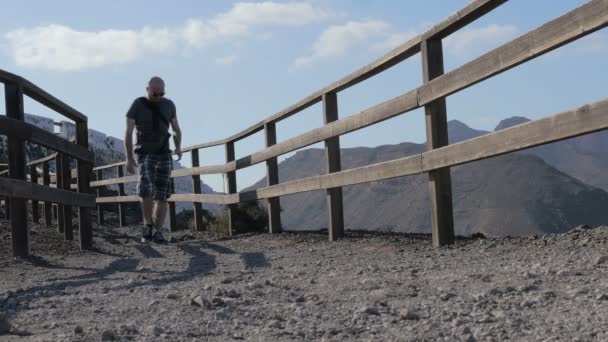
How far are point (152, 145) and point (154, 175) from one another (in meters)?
0.34

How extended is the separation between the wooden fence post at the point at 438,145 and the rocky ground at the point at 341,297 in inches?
7.8

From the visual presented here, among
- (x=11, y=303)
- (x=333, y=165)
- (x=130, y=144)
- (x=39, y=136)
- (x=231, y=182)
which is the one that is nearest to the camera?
(x=11, y=303)

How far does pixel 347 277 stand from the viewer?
440 cm

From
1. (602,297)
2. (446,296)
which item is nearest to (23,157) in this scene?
(446,296)

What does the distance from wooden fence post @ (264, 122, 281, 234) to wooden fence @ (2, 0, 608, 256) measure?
186mm

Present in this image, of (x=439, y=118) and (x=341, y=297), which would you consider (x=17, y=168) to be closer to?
(x=439, y=118)

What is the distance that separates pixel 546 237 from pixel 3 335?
3.62m

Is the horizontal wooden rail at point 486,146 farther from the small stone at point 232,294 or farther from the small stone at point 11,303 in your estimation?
the small stone at point 11,303

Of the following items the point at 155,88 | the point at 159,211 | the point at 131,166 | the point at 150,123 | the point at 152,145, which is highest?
the point at 155,88

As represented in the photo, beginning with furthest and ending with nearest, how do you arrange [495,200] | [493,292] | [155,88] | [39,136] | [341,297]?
[495,200] < [155,88] < [39,136] < [341,297] < [493,292]

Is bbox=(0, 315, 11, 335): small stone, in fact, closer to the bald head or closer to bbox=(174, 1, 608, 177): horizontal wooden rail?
bbox=(174, 1, 608, 177): horizontal wooden rail

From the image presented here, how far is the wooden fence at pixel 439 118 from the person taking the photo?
161 inches

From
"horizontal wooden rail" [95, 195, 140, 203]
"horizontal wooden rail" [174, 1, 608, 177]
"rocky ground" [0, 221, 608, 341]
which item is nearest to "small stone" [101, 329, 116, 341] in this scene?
"rocky ground" [0, 221, 608, 341]

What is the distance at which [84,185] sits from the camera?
29.4 feet
